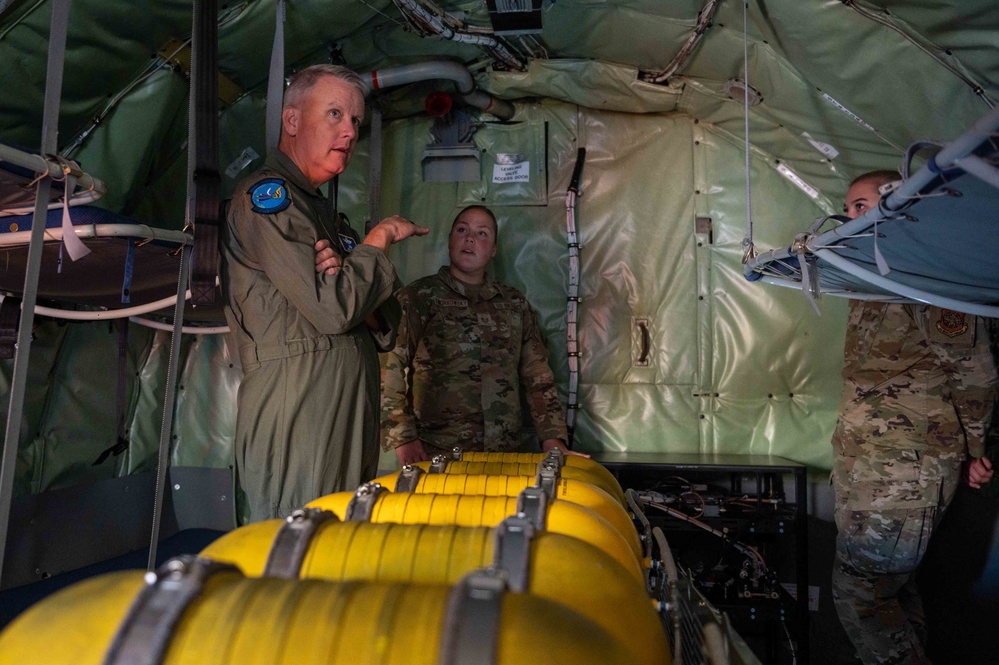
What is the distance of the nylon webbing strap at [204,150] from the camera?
2064mm

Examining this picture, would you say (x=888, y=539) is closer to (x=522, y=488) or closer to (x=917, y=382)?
(x=917, y=382)

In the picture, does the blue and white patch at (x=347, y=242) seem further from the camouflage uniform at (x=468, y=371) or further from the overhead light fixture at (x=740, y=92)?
the overhead light fixture at (x=740, y=92)

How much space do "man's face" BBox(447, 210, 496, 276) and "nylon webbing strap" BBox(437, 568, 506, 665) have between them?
2760 millimetres

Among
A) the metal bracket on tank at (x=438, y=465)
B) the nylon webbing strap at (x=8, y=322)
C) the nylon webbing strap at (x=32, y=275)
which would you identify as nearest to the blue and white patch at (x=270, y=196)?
the nylon webbing strap at (x=32, y=275)

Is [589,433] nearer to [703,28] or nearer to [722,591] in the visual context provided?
[722,591]

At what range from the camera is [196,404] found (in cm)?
392

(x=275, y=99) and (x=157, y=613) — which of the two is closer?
(x=157, y=613)

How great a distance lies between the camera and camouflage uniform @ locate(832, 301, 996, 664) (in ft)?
8.20

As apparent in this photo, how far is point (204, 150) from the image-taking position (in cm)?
231

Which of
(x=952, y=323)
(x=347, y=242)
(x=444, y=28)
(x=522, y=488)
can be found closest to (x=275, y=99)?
(x=347, y=242)

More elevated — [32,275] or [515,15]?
[515,15]

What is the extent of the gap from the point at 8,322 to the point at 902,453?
3686 millimetres

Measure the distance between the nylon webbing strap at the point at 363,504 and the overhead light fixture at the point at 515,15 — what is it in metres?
2.26

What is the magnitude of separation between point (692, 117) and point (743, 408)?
166cm
